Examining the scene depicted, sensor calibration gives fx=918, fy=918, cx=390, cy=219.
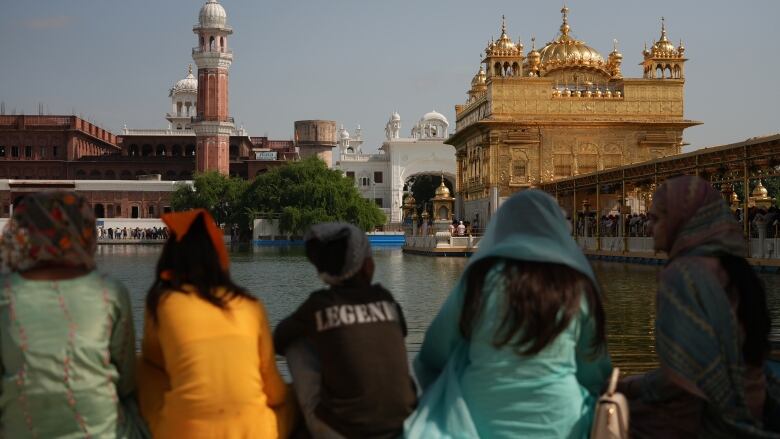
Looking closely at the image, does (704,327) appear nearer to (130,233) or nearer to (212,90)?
(130,233)

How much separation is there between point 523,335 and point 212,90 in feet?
204

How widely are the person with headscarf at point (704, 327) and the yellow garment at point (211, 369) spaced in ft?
4.60

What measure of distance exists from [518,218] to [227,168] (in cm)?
6142

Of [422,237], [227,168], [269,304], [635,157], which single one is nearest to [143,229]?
[227,168]

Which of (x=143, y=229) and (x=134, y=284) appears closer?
(x=134, y=284)

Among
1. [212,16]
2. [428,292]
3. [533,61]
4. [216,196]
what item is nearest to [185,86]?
[212,16]

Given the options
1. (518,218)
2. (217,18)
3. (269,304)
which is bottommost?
(269,304)

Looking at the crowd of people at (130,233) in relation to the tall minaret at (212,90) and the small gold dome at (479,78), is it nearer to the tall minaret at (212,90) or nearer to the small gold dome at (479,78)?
the tall minaret at (212,90)

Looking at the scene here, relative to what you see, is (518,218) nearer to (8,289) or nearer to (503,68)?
(8,289)

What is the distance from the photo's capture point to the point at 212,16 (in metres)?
63.9

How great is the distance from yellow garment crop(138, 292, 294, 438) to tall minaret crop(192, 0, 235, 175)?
6015 centimetres

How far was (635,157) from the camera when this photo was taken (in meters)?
35.8

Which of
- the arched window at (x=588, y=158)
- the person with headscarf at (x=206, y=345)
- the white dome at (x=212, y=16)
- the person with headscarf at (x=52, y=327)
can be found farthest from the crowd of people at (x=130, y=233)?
the person with headscarf at (x=52, y=327)

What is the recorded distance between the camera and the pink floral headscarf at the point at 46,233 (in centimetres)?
295
